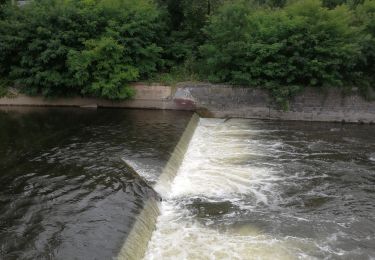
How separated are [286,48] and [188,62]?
4.86 m

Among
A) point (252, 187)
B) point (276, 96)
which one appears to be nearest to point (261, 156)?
point (252, 187)

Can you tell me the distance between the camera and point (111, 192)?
928 centimetres

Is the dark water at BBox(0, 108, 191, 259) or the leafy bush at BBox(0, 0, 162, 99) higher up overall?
the leafy bush at BBox(0, 0, 162, 99)

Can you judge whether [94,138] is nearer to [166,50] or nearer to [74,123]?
[74,123]

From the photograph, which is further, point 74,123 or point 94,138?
point 74,123

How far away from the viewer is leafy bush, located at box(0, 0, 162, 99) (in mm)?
16844

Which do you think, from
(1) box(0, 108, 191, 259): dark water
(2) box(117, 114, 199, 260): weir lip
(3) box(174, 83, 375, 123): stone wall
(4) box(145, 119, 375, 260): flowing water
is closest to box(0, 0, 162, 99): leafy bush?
(1) box(0, 108, 191, 259): dark water

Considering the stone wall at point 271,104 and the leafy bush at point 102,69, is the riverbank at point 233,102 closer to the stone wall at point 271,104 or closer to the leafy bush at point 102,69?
the stone wall at point 271,104

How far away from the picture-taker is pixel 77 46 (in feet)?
57.6

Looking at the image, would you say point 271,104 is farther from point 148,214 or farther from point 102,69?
point 148,214

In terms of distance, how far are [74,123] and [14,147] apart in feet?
10.6

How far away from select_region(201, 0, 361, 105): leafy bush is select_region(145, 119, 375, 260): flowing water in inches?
113

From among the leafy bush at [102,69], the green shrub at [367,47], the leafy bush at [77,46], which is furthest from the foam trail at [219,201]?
the green shrub at [367,47]

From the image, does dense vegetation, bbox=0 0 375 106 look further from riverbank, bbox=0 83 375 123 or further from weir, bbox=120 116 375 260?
weir, bbox=120 116 375 260
